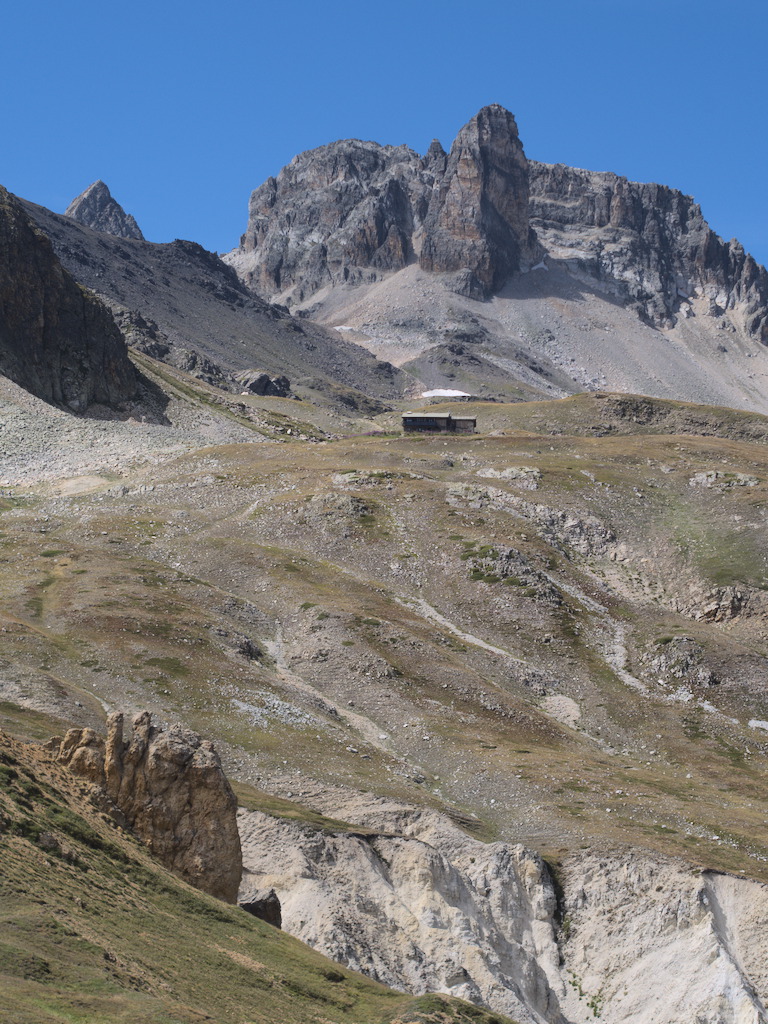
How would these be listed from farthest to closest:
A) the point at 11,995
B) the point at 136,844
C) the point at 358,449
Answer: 1. the point at 358,449
2. the point at 136,844
3. the point at 11,995

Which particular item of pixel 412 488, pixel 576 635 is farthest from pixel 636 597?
pixel 412 488

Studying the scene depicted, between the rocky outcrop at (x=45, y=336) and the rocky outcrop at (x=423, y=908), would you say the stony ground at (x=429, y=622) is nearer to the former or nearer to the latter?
the rocky outcrop at (x=423, y=908)

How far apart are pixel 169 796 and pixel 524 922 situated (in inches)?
722

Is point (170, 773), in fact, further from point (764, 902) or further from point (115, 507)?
point (115, 507)

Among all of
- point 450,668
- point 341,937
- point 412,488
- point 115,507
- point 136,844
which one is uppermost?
point 412,488

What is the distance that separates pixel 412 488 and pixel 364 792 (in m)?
72.6

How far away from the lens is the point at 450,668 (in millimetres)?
79000

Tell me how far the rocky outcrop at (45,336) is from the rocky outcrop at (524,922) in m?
152

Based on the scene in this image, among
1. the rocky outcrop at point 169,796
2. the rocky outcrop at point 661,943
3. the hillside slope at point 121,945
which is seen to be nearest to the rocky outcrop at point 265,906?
the rocky outcrop at point 169,796

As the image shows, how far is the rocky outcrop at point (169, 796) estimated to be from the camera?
35188 millimetres

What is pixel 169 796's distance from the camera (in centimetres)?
3566

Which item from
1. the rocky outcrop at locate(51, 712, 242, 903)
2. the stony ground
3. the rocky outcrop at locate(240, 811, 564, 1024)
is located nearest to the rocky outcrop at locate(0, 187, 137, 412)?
the stony ground

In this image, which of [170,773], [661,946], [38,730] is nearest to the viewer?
[170,773]

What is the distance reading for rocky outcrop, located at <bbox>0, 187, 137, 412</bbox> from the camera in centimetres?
18450
